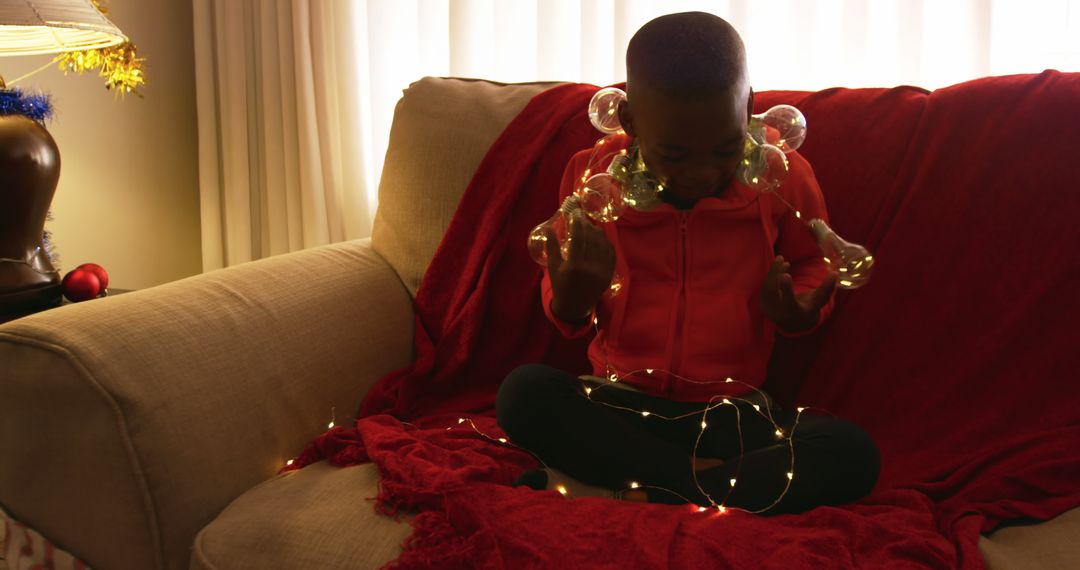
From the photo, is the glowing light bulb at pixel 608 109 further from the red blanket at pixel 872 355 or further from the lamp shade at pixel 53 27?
the lamp shade at pixel 53 27

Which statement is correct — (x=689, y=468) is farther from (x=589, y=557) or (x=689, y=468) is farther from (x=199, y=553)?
(x=199, y=553)

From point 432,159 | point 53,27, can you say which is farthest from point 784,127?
point 53,27

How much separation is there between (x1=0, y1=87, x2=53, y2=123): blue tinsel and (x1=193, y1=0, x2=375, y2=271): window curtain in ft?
2.59

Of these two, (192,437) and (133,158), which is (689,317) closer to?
(192,437)

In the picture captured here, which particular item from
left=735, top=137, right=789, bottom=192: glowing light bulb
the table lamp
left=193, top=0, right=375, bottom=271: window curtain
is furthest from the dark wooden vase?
left=735, top=137, right=789, bottom=192: glowing light bulb

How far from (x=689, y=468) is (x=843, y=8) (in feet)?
3.72

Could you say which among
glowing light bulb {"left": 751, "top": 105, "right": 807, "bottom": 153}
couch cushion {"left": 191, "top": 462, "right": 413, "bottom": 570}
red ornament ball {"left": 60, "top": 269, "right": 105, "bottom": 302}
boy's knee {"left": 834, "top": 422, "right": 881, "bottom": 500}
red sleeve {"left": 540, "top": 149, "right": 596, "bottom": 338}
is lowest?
couch cushion {"left": 191, "top": 462, "right": 413, "bottom": 570}

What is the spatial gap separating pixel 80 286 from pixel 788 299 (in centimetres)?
126

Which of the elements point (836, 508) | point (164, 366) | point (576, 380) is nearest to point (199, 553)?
point (164, 366)

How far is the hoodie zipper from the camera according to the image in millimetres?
1327

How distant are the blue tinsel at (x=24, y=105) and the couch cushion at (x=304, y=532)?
93cm

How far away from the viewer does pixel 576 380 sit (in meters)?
1.33

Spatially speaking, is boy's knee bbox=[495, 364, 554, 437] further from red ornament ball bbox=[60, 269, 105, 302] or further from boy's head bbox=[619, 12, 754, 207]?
red ornament ball bbox=[60, 269, 105, 302]

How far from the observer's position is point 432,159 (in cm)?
170
